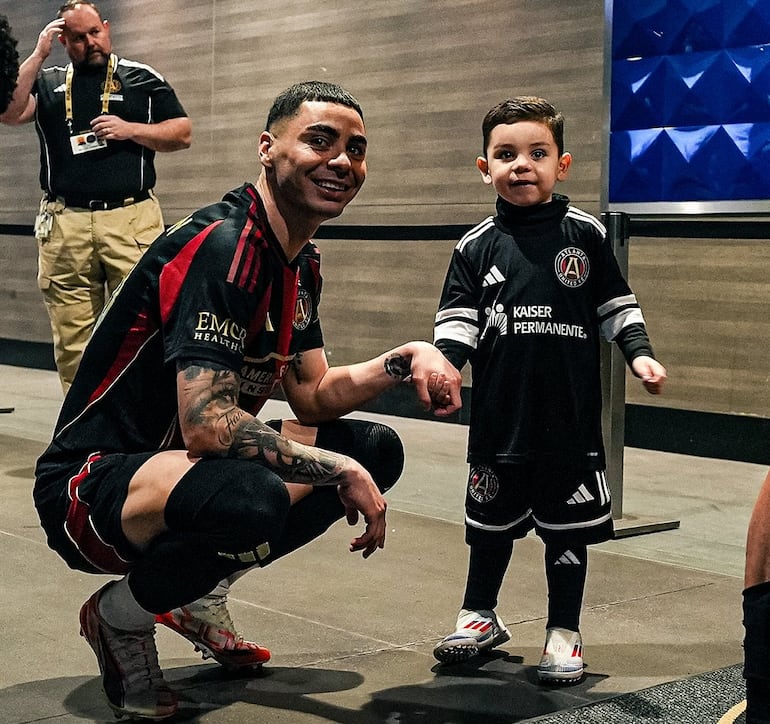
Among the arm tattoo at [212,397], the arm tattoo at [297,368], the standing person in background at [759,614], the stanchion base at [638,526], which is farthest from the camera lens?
the stanchion base at [638,526]

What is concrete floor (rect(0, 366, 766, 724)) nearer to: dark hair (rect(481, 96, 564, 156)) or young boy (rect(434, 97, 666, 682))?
young boy (rect(434, 97, 666, 682))

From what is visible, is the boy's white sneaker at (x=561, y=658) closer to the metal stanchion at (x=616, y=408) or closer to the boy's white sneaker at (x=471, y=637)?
the boy's white sneaker at (x=471, y=637)

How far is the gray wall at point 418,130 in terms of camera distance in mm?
4828

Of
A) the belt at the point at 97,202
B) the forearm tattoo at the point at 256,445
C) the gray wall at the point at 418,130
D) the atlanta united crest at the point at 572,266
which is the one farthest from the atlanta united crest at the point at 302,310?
the belt at the point at 97,202

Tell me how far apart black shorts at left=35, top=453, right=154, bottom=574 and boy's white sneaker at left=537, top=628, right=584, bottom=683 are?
0.78 metres

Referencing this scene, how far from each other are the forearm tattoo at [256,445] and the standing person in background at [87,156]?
A: 95.0 inches

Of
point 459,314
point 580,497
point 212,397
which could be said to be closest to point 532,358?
point 459,314

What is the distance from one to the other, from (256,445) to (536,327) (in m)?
0.72

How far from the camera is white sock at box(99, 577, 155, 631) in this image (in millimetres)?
2119

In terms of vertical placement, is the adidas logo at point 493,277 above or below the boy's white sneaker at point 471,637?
→ above

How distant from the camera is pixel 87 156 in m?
4.26

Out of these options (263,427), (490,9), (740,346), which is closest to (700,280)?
(740,346)

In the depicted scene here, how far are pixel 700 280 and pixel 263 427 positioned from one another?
315cm

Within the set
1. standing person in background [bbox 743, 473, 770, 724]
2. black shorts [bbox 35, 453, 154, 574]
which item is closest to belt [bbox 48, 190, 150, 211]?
black shorts [bbox 35, 453, 154, 574]
